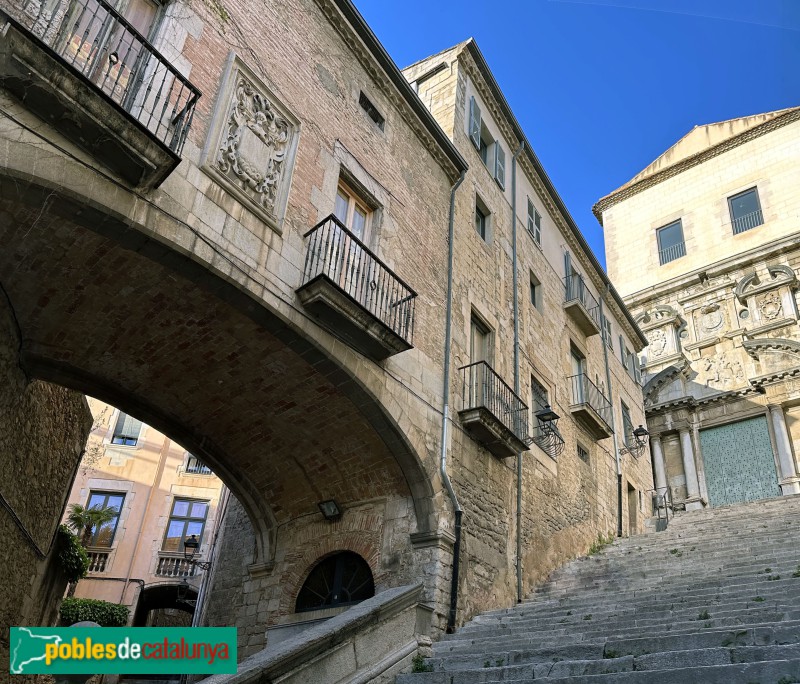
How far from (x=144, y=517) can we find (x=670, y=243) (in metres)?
25.0

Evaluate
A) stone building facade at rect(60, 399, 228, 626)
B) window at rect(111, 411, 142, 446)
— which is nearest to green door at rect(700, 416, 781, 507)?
stone building facade at rect(60, 399, 228, 626)

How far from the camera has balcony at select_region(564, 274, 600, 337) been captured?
17.2 meters

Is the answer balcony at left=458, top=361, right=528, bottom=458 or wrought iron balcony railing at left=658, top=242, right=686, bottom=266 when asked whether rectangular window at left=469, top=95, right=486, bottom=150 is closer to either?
balcony at left=458, top=361, right=528, bottom=458

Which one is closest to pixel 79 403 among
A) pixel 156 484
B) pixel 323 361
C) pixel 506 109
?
pixel 323 361

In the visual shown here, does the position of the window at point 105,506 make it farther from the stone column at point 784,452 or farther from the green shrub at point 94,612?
the stone column at point 784,452

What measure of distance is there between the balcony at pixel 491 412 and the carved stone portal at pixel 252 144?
176 inches

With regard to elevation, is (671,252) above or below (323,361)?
above

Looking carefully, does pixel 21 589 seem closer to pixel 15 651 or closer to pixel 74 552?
pixel 74 552

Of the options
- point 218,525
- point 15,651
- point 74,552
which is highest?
point 218,525

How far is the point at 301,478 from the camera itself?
10453mm

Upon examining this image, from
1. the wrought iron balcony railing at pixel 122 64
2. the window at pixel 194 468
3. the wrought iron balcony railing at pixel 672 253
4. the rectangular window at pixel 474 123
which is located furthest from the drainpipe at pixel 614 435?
the wrought iron balcony railing at pixel 122 64

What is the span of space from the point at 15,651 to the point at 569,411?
12.8m

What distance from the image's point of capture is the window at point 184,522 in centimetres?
2311

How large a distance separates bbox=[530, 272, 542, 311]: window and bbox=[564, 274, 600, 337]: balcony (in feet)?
4.63
